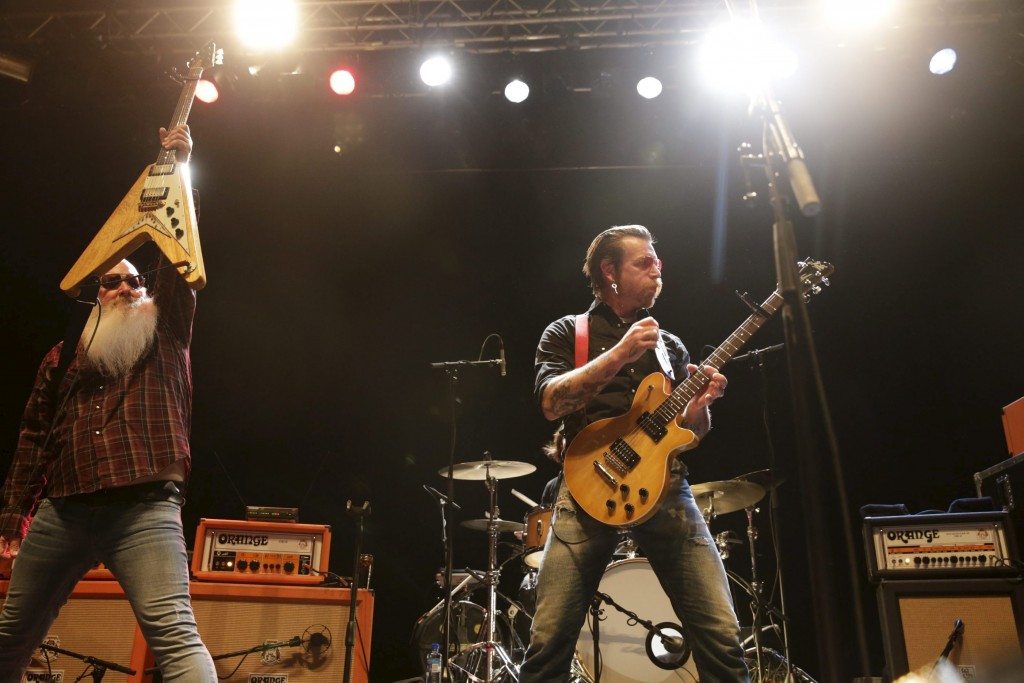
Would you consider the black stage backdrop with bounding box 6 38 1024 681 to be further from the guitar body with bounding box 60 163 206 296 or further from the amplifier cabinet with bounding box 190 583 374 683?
the guitar body with bounding box 60 163 206 296

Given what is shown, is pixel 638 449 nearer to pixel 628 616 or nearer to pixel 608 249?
pixel 608 249

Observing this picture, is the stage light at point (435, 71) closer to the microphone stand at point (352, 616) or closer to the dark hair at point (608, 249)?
the dark hair at point (608, 249)

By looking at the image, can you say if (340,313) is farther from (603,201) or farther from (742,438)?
(742,438)

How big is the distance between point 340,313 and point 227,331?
42.5 inches

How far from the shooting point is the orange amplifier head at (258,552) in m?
4.45

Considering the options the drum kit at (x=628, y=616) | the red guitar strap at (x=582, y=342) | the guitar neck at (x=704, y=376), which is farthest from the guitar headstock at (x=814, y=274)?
the drum kit at (x=628, y=616)

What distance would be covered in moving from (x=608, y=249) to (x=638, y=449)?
0.99m

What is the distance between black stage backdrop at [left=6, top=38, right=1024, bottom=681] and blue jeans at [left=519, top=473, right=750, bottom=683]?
4.18 m

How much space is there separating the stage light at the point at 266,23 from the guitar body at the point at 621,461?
458 cm

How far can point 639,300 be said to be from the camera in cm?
349

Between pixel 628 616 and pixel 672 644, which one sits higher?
pixel 628 616

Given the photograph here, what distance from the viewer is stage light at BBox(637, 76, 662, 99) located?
6.44 m

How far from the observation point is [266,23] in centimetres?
615

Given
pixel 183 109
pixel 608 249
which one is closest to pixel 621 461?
pixel 608 249
